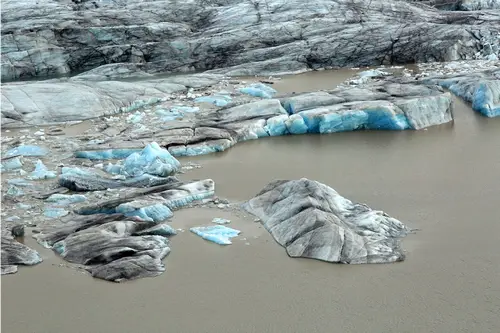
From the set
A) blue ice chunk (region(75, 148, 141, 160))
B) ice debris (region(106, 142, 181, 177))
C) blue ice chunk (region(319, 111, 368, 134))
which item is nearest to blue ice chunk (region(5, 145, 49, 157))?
blue ice chunk (region(75, 148, 141, 160))

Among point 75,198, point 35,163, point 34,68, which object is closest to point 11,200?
point 75,198

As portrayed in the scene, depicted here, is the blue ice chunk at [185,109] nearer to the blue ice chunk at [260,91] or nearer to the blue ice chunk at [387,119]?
the blue ice chunk at [260,91]

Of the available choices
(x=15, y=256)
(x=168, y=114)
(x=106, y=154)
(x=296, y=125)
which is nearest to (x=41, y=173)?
(x=106, y=154)

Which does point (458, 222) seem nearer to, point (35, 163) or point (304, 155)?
point (304, 155)

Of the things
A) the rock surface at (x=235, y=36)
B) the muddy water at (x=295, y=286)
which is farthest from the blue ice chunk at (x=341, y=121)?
the rock surface at (x=235, y=36)

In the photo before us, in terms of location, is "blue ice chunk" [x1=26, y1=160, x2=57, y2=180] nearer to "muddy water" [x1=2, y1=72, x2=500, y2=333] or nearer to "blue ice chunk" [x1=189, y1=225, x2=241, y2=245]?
"muddy water" [x1=2, y1=72, x2=500, y2=333]

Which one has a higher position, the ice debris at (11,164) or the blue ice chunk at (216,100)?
the ice debris at (11,164)

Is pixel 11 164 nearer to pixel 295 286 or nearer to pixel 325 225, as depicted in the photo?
pixel 325 225
